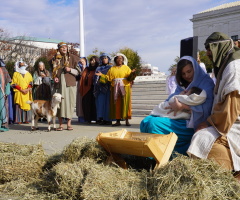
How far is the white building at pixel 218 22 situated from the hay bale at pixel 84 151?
139 feet

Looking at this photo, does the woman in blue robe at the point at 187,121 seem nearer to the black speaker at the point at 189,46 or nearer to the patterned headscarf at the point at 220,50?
the patterned headscarf at the point at 220,50

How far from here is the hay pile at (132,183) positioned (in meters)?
2.56

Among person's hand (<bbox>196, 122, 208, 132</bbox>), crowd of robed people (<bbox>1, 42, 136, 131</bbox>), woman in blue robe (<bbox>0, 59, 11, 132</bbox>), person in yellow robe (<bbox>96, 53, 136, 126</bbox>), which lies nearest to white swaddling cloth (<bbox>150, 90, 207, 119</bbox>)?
person's hand (<bbox>196, 122, 208, 132</bbox>)

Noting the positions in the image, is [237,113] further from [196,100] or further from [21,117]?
[21,117]

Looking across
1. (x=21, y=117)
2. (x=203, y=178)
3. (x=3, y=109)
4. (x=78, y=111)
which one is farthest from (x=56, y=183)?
(x=21, y=117)

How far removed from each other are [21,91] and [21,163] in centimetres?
653

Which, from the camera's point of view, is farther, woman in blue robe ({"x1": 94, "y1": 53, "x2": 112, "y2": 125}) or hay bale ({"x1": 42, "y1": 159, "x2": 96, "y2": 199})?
woman in blue robe ({"x1": 94, "y1": 53, "x2": 112, "y2": 125})

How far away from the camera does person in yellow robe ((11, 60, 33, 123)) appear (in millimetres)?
9961

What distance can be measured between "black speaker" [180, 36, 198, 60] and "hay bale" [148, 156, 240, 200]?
292cm

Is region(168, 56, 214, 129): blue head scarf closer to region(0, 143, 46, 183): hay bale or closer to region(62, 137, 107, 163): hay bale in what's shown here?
region(62, 137, 107, 163): hay bale

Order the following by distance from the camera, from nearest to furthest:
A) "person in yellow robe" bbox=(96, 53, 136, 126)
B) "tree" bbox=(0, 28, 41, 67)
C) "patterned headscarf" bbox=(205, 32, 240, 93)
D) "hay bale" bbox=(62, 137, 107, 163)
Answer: "patterned headscarf" bbox=(205, 32, 240, 93), "hay bale" bbox=(62, 137, 107, 163), "person in yellow robe" bbox=(96, 53, 136, 126), "tree" bbox=(0, 28, 41, 67)

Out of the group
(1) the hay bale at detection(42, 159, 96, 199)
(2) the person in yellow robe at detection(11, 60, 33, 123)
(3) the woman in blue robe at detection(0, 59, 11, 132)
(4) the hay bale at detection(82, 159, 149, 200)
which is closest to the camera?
(4) the hay bale at detection(82, 159, 149, 200)

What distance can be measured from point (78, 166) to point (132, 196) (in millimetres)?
815

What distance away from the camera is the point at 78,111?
32.3 feet
